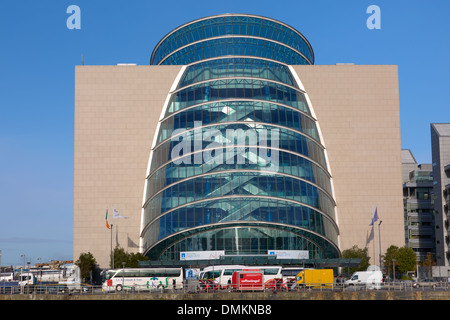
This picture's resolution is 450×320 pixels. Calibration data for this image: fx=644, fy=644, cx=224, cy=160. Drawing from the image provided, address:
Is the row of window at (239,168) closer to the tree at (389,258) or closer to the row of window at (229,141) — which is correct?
the row of window at (229,141)

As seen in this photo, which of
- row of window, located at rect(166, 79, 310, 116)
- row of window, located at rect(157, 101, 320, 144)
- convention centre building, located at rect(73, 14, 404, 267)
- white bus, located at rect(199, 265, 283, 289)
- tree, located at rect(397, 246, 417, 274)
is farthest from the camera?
row of window, located at rect(166, 79, 310, 116)

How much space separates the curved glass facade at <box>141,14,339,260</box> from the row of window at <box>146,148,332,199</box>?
127 mm

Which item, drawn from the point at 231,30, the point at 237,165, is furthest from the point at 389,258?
the point at 231,30

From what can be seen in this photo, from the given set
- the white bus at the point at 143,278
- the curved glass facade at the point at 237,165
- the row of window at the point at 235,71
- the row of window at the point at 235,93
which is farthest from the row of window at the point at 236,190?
the row of window at the point at 235,71

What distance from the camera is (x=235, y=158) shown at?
267 feet

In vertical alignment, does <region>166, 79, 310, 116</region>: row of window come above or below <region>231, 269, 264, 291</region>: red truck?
above

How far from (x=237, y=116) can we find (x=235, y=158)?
588 centimetres

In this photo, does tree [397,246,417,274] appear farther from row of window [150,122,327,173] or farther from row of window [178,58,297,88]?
row of window [178,58,297,88]

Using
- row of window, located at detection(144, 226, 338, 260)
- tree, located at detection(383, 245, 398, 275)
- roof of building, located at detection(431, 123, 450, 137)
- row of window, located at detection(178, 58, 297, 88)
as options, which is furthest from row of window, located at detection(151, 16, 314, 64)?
roof of building, located at detection(431, 123, 450, 137)

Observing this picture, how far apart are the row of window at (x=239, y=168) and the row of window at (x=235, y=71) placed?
37.9 feet

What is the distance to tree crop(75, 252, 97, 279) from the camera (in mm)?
78250

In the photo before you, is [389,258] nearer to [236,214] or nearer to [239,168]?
[236,214]
